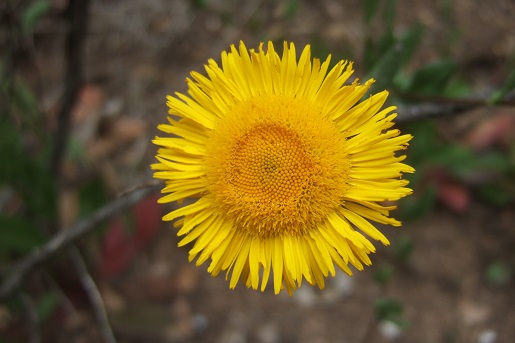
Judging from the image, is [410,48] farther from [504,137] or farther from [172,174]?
[504,137]

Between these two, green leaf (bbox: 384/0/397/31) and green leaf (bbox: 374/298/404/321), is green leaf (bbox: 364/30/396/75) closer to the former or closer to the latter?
green leaf (bbox: 384/0/397/31)

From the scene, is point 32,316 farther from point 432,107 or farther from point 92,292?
point 432,107

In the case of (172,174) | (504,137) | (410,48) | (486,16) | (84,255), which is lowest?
(84,255)

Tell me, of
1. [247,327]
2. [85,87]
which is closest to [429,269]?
[247,327]

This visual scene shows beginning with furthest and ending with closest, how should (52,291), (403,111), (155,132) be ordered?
(155,132) < (52,291) < (403,111)

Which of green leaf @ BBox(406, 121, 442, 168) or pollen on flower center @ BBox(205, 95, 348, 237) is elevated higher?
green leaf @ BBox(406, 121, 442, 168)

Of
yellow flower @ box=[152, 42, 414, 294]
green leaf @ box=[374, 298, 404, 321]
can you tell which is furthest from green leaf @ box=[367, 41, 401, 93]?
green leaf @ box=[374, 298, 404, 321]

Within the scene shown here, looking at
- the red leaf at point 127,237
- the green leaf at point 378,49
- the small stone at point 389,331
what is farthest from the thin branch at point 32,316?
the green leaf at point 378,49
